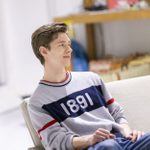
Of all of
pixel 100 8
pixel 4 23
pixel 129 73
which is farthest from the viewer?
pixel 4 23

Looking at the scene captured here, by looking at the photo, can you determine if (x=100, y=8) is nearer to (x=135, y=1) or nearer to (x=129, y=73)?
(x=135, y=1)

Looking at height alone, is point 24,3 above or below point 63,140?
above

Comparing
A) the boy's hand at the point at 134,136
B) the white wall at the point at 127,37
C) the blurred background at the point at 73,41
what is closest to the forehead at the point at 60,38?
the boy's hand at the point at 134,136

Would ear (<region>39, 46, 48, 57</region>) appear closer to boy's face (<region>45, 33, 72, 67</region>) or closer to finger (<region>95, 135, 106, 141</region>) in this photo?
boy's face (<region>45, 33, 72, 67</region>)

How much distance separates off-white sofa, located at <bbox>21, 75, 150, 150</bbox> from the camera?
6.00ft

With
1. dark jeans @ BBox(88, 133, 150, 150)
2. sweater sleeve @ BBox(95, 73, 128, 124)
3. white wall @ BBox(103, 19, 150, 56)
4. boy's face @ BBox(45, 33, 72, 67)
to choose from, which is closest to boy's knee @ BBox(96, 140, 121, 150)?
dark jeans @ BBox(88, 133, 150, 150)

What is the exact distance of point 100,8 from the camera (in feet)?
11.9

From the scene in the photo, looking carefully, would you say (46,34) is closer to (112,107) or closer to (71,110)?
(71,110)

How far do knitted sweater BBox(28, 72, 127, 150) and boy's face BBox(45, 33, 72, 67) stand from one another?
92mm

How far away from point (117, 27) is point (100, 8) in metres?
0.30

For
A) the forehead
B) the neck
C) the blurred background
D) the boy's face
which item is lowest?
the blurred background

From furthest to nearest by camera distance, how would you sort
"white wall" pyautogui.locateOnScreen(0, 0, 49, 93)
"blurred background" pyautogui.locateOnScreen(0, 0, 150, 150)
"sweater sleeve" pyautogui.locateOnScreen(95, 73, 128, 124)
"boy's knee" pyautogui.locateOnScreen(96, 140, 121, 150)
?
"white wall" pyautogui.locateOnScreen(0, 0, 49, 93)
"blurred background" pyautogui.locateOnScreen(0, 0, 150, 150)
"sweater sleeve" pyautogui.locateOnScreen(95, 73, 128, 124)
"boy's knee" pyautogui.locateOnScreen(96, 140, 121, 150)

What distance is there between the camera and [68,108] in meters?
1.58

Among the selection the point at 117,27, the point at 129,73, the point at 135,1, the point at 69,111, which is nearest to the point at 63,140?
the point at 69,111
